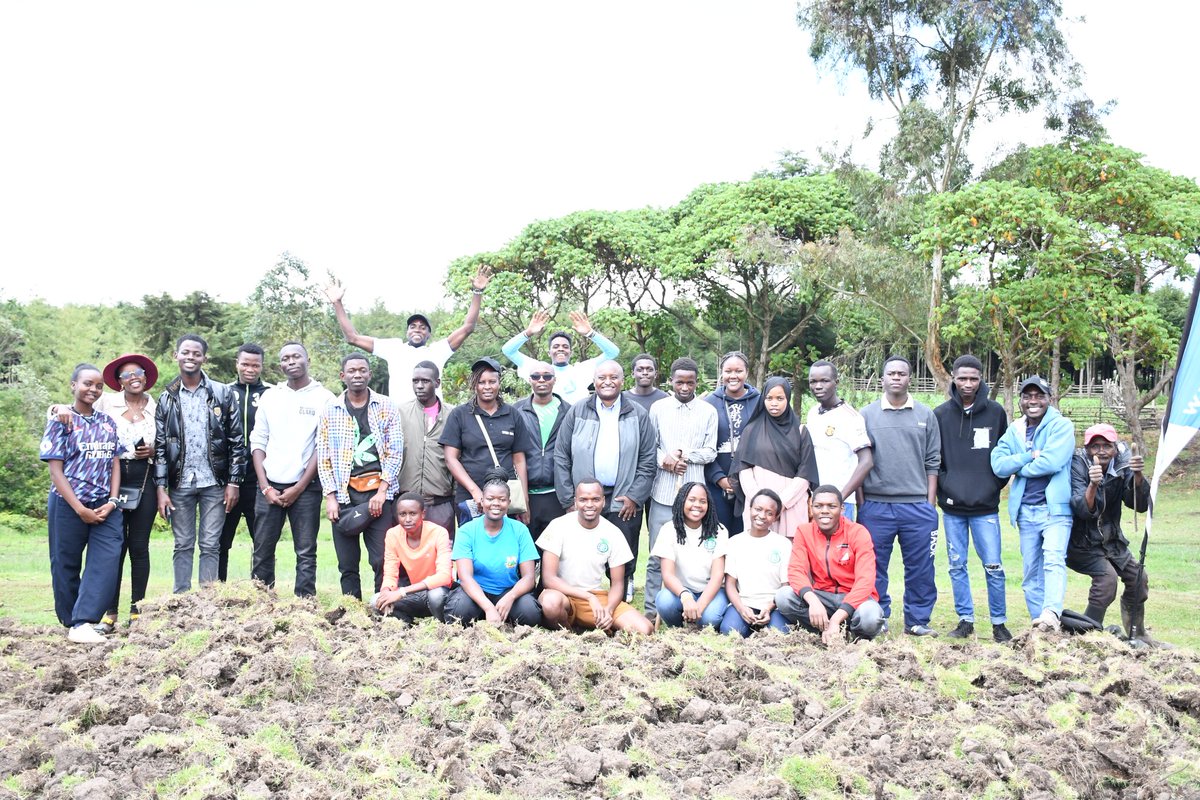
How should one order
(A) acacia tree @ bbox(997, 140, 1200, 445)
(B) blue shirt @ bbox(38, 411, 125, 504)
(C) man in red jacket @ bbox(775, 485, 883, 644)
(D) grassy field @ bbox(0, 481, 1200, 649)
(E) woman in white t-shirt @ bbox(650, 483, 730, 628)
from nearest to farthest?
(C) man in red jacket @ bbox(775, 485, 883, 644)
(B) blue shirt @ bbox(38, 411, 125, 504)
(E) woman in white t-shirt @ bbox(650, 483, 730, 628)
(D) grassy field @ bbox(0, 481, 1200, 649)
(A) acacia tree @ bbox(997, 140, 1200, 445)

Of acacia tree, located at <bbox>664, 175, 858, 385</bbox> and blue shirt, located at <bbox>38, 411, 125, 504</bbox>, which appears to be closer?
blue shirt, located at <bbox>38, 411, 125, 504</bbox>

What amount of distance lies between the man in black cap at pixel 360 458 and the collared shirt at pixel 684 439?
1906mm

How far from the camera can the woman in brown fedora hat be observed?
23.4 feet

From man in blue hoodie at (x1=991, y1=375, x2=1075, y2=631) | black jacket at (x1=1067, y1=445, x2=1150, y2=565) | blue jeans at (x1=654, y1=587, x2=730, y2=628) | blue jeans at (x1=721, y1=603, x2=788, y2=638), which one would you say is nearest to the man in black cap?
blue jeans at (x1=654, y1=587, x2=730, y2=628)

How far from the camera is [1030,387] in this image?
7027 millimetres

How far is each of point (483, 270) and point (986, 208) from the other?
14.9m

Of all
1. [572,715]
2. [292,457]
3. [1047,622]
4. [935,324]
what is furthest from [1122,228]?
[572,715]

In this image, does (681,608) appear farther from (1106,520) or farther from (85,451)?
(85,451)

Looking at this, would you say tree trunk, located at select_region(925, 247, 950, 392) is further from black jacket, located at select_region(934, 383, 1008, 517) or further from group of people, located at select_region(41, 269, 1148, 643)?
group of people, located at select_region(41, 269, 1148, 643)

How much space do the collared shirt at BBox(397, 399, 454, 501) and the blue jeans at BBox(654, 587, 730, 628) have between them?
5.91 feet

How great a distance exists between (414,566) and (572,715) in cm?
234

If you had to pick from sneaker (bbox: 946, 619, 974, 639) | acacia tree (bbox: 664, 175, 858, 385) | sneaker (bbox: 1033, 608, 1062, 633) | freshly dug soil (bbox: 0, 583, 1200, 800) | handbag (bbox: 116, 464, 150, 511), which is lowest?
sneaker (bbox: 946, 619, 974, 639)

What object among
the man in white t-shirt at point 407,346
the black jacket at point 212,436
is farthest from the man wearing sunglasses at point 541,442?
the black jacket at point 212,436

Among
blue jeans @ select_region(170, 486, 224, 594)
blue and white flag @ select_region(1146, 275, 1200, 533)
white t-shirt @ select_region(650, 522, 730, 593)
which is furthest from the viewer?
blue jeans @ select_region(170, 486, 224, 594)
